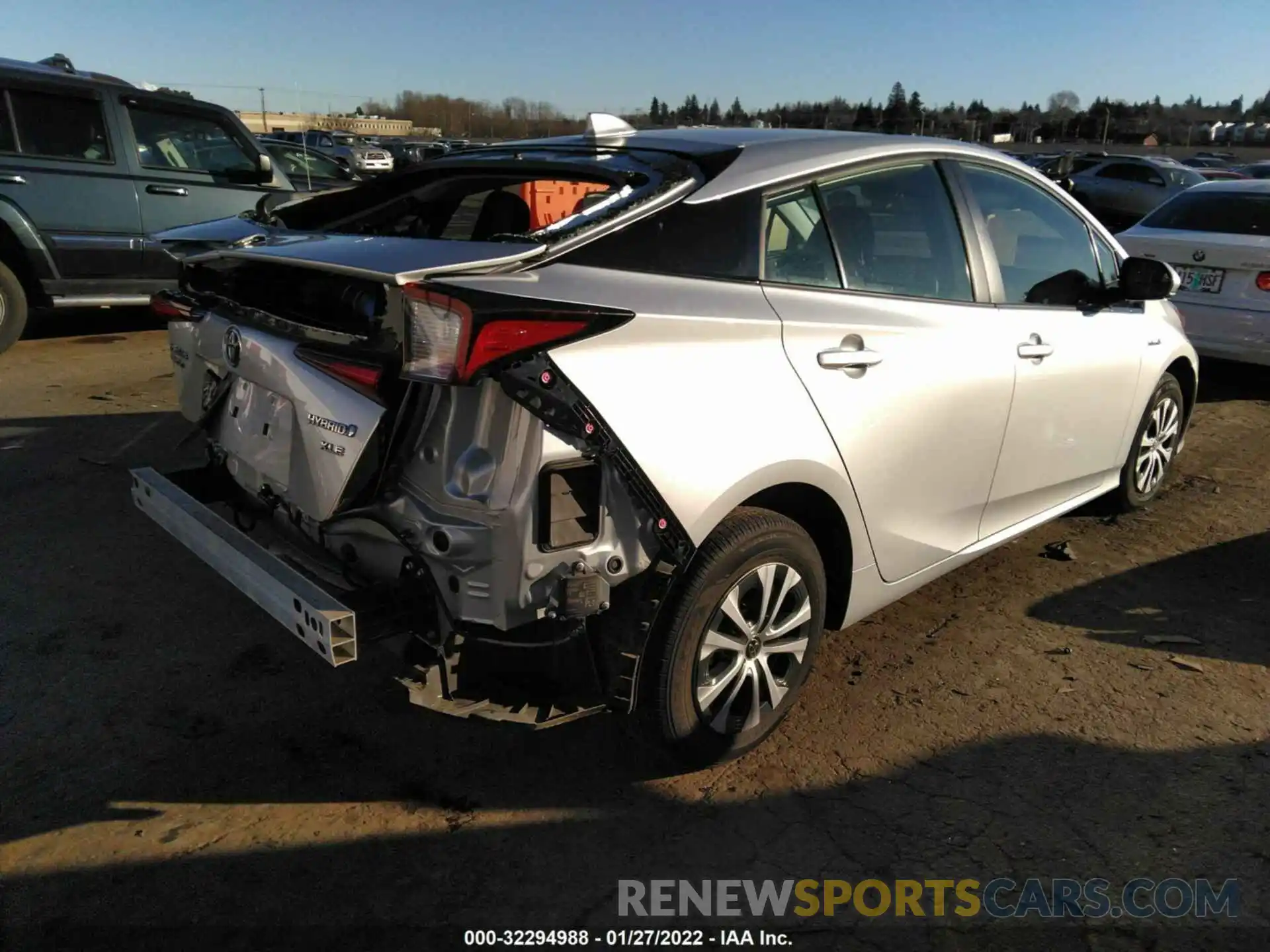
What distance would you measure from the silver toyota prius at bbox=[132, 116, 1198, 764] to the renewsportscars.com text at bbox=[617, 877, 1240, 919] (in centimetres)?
42

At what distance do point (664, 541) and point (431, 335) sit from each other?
0.77 m

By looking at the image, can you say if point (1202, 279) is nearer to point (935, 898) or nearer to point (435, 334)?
point (935, 898)

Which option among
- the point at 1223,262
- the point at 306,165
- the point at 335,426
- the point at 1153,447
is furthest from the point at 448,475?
the point at 306,165

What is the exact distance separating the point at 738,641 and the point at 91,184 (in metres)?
7.35

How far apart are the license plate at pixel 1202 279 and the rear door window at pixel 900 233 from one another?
15.4 feet

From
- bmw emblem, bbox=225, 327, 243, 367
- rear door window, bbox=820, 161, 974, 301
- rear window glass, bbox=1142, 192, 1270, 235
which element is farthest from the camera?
rear window glass, bbox=1142, 192, 1270, 235

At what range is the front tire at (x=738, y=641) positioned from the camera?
8.59 feet

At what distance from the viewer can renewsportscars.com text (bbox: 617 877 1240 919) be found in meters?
2.45

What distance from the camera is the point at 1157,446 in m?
5.01

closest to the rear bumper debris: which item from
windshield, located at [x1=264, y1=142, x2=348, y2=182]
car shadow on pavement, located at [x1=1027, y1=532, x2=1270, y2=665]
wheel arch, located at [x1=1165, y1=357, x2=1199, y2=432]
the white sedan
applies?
car shadow on pavement, located at [x1=1027, y1=532, x2=1270, y2=665]

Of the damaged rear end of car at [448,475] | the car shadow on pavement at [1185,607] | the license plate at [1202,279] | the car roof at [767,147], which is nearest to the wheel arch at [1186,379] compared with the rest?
the car shadow on pavement at [1185,607]

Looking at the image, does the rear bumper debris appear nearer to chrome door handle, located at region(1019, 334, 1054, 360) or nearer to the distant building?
chrome door handle, located at region(1019, 334, 1054, 360)

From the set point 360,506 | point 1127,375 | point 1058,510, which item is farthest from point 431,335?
point 1127,375

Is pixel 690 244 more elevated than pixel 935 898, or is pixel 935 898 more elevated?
pixel 690 244
